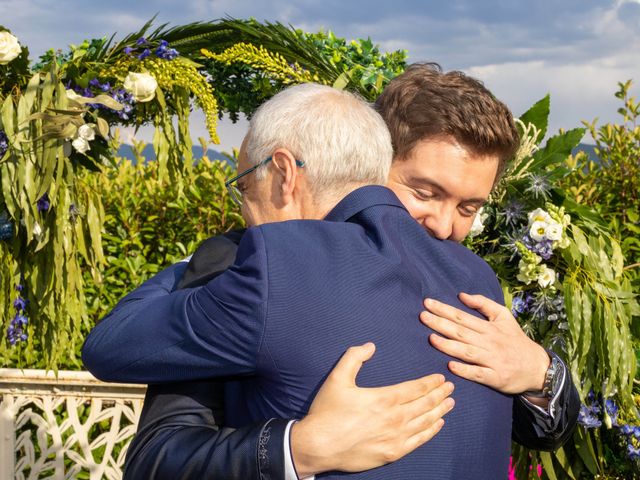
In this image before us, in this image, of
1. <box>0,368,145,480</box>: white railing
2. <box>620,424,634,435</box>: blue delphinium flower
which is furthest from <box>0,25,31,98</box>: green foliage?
<box>620,424,634,435</box>: blue delphinium flower

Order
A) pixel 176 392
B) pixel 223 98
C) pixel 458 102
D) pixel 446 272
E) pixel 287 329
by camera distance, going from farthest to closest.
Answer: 1. pixel 223 98
2. pixel 458 102
3. pixel 446 272
4. pixel 176 392
5. pixel 287 329

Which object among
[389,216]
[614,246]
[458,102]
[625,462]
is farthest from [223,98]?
[625,462]

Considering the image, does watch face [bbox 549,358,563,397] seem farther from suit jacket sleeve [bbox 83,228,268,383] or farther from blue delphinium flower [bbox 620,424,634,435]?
blue delphinium flower [bbox 620,424,634,435]

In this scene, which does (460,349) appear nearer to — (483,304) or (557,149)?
(483,304)

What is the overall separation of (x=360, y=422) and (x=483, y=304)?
0.48 meters

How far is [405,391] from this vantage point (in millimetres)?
1505

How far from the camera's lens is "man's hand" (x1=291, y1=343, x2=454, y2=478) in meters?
1.44

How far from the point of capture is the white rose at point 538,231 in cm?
313

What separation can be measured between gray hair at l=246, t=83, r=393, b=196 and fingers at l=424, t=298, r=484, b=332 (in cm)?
31

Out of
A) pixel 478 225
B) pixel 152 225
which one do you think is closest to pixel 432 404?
pixel 478 225

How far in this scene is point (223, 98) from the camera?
3.60 m

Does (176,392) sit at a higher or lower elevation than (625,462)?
higher

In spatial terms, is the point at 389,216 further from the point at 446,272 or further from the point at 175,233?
the point at 175,233

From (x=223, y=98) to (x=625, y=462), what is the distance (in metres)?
2.70
